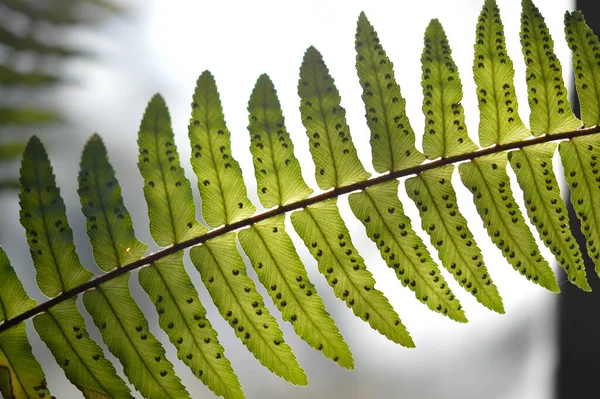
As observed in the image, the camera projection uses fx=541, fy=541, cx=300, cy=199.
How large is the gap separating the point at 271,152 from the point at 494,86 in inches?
14.5

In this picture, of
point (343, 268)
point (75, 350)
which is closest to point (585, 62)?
point (343, 268)

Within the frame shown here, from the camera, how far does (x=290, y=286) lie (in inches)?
31.8

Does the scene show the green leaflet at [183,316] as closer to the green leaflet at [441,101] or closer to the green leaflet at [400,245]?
the green leaflet at [400,245]

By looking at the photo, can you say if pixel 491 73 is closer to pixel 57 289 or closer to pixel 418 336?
pixel 57 289

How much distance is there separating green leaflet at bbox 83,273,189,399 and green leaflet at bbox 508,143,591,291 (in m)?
0.60

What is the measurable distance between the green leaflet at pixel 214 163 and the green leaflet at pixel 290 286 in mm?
42

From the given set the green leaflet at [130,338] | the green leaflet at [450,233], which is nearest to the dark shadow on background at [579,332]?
the green leaflet at [450,233]

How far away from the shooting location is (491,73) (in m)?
0.85

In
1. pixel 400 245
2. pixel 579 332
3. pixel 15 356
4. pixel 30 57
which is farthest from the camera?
pixel 30 57

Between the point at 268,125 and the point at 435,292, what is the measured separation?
358 millimetres

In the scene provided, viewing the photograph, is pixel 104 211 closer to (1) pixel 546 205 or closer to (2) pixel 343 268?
(2) pixel 343 268

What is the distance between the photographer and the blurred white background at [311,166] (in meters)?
1.72

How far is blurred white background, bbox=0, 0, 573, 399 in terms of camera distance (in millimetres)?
1718

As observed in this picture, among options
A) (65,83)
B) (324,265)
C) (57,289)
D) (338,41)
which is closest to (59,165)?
(65,83)
